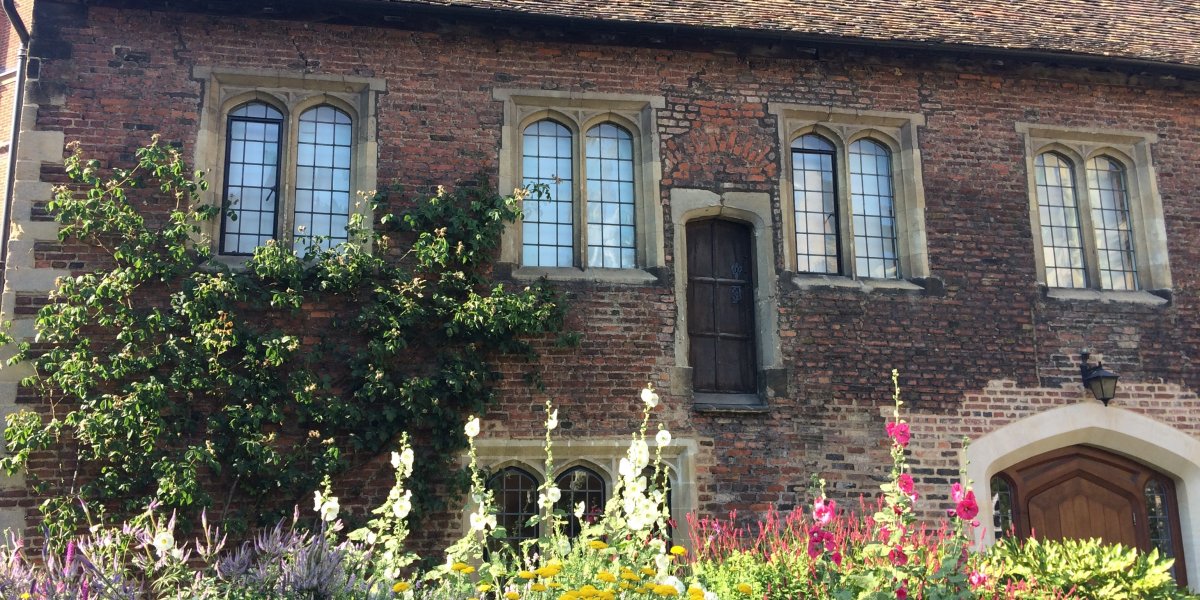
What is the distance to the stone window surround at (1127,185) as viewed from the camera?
432 inches

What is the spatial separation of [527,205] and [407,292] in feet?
5.16

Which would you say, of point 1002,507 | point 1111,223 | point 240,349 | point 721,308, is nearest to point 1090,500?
point 1002,507

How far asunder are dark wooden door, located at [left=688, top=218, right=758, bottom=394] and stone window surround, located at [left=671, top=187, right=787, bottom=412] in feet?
0.36

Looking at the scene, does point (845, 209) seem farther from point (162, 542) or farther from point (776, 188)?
point (162, 542)

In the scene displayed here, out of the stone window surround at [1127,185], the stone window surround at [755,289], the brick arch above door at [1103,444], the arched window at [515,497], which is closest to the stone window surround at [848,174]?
the stone window surround at [755,289]

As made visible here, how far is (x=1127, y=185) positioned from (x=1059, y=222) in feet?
3.06

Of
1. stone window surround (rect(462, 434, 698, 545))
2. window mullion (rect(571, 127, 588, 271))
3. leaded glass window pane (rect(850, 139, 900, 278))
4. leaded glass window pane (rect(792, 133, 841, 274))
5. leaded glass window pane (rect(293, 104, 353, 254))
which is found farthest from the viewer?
leaded glass window pane (rect(850, 139, 900, 278))

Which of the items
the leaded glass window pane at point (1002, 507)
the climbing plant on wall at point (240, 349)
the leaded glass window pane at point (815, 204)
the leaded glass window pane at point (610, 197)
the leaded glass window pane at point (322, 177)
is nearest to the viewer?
the climbing plant on wall at point (240, 349)

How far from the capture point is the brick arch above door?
401 inches

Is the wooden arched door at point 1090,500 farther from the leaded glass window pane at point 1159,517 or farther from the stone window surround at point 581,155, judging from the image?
the stone window surround at point 581,155

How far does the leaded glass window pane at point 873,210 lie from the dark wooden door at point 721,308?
120 centimetres

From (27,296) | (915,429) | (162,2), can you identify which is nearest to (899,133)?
(915,429)

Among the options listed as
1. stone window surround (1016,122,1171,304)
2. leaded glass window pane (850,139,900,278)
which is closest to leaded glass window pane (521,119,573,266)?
leaded glass window pane (850,139,900,278)

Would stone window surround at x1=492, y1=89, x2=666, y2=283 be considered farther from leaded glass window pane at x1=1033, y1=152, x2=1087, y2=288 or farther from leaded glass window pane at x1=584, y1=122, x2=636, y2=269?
leaded glass window pane at x1=1033, y1=152, x2=1087, y2=288
